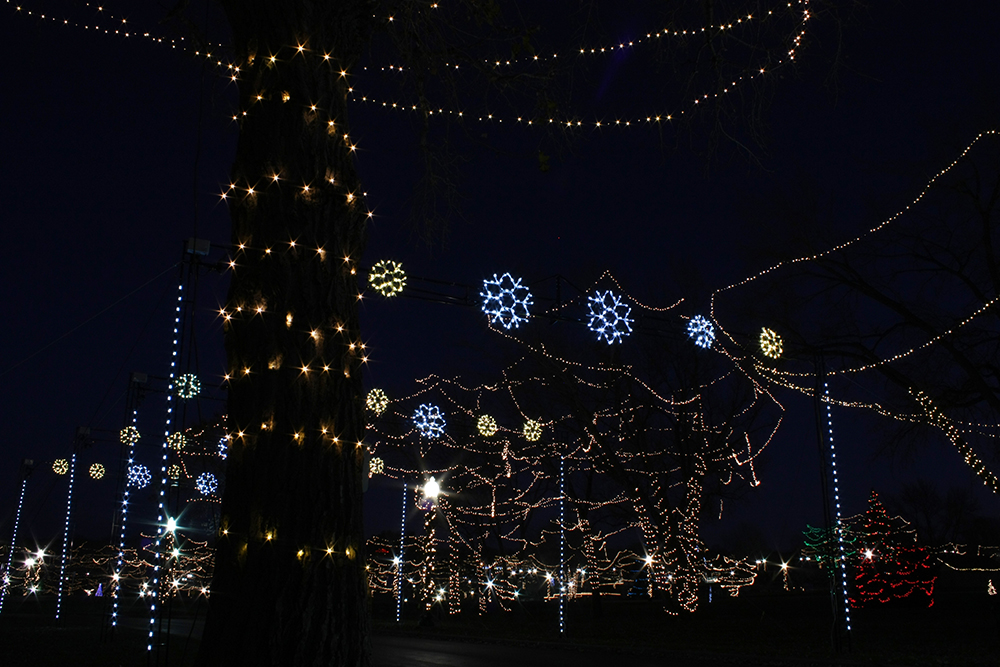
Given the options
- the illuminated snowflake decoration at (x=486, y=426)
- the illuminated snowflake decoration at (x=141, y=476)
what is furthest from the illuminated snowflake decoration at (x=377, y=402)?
the illuminated snowflake decoration at (x=141, y=476)

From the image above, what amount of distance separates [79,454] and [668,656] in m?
17.1

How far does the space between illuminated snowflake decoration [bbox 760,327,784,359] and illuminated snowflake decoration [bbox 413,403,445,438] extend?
7.57m

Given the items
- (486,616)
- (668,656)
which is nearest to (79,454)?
(486,616)

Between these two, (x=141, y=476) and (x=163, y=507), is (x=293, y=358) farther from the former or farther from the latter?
(x=141, y=476)

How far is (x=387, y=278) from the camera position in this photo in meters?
12.4

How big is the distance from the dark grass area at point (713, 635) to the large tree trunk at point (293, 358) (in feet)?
10.5

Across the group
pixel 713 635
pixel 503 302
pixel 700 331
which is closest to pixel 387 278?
pixel 503 302

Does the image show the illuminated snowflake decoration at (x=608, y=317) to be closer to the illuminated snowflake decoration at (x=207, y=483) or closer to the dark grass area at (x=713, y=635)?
the dark grass area at (x=713, y=635)

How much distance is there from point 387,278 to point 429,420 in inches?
262

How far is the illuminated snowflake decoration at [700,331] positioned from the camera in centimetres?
→ 1480

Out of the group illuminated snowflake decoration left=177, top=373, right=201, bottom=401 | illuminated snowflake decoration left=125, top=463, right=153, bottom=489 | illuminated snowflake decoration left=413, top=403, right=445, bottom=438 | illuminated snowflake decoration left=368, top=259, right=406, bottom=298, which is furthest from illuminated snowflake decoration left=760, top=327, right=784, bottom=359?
illuminated snowflake decoration left=125, top=463, right=153, bottom=489

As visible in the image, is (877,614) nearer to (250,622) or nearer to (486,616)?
(486,616)

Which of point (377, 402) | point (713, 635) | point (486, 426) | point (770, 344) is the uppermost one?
point (770, 344)

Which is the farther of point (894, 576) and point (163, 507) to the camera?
point (894, 576)
